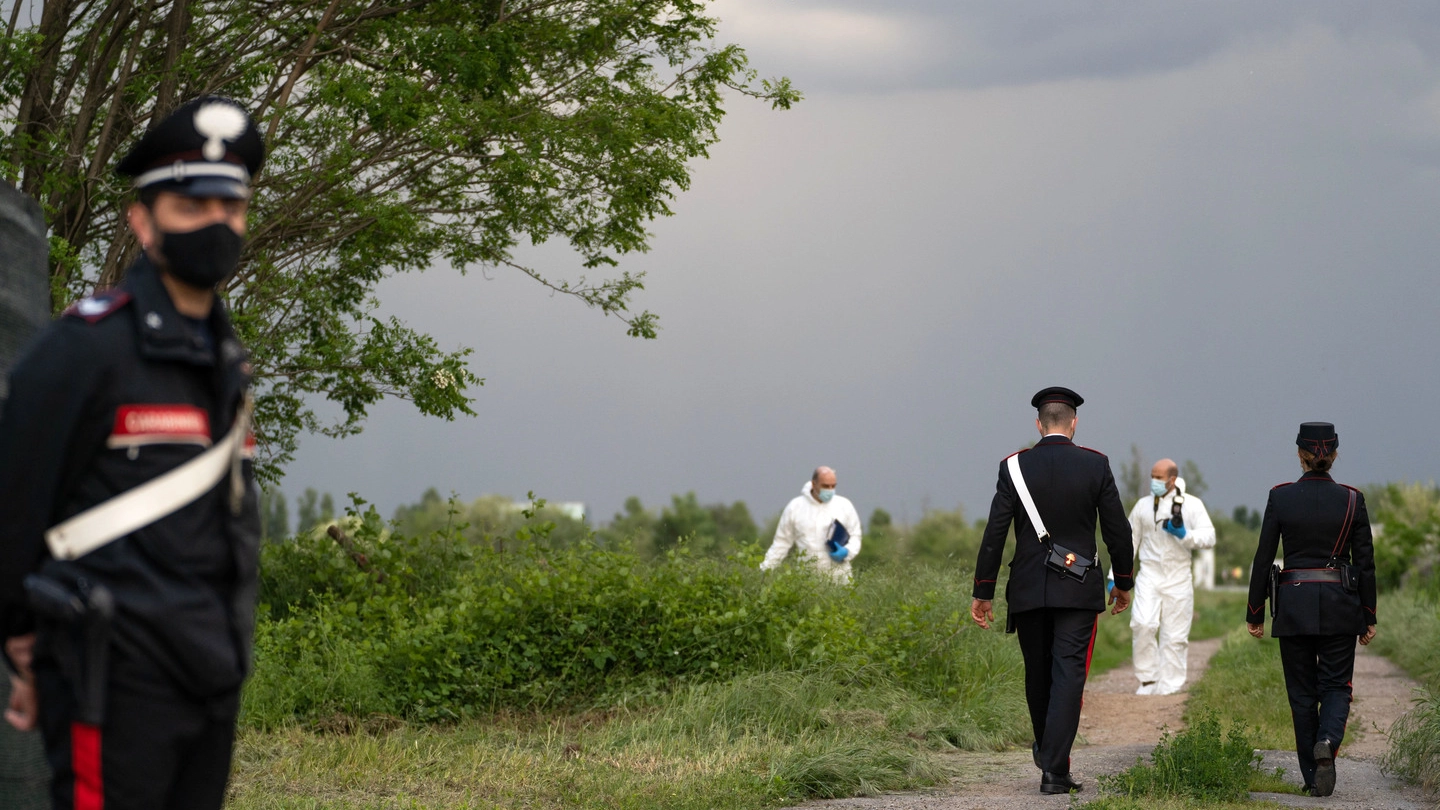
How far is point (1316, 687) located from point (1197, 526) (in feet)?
17.9

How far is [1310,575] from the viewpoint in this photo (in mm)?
7883

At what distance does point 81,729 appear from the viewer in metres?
2.65

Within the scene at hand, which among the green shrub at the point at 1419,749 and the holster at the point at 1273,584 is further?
the holster at the point at 1273,584

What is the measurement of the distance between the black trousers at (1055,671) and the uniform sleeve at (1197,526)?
5819mm

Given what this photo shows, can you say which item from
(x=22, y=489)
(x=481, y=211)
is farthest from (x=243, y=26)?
(x=22, y=489)

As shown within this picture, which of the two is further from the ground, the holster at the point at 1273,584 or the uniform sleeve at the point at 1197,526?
the uniform sleeve at the point at 1197,526

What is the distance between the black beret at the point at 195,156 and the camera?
290cm

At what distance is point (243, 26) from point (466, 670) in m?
6.47

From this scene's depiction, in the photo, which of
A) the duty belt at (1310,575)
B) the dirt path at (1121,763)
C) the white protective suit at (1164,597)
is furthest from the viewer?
the white protective suit at (1164,597)

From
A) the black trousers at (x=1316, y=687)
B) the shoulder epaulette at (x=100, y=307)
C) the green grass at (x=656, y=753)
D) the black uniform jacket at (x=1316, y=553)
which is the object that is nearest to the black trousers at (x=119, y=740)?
the shoulder epaulette at (x=100, y=307)

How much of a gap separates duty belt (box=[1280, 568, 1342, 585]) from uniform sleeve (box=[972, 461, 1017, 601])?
5.24ft

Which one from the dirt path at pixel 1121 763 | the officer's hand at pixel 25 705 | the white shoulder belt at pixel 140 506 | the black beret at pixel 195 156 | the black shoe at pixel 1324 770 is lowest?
the dirt path at pixel 1121 763

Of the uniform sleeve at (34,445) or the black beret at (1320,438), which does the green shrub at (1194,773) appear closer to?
the black beret at (1320,438)

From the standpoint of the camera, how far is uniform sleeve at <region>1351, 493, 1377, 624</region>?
787 cm
